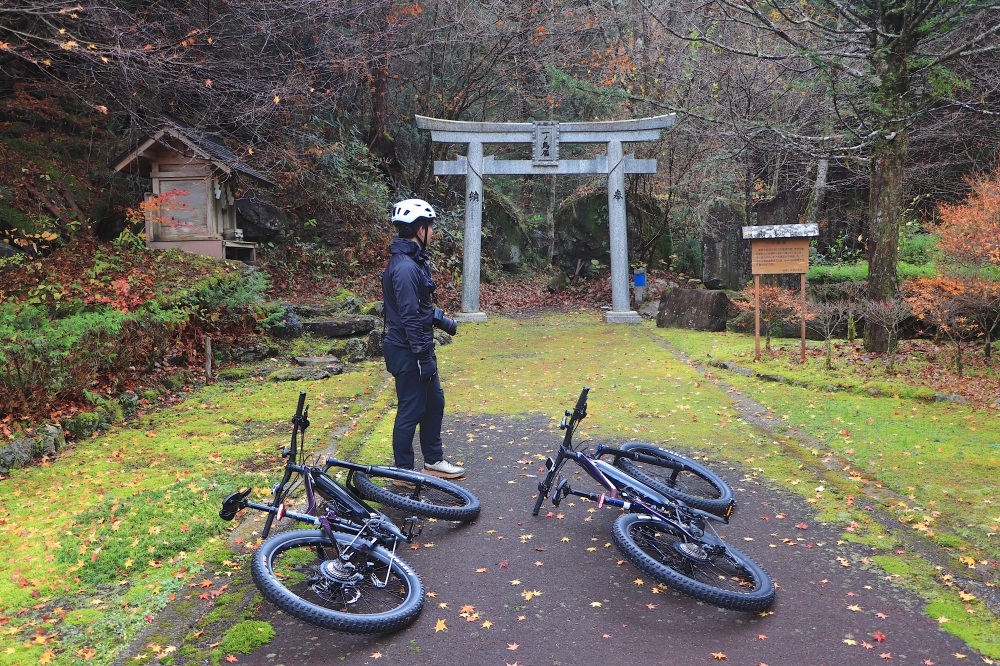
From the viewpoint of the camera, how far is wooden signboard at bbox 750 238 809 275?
1106 cm

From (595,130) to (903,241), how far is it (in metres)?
7.95

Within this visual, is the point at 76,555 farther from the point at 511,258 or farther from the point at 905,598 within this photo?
the point at 511,258

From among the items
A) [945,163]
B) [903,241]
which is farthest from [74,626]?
[945,163]

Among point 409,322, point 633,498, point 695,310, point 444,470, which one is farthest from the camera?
point 695,310

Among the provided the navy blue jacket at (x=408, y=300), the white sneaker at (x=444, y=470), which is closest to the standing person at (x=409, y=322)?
the navy blue jacket at (x=408, y=300)

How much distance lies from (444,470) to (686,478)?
2042 millimetres

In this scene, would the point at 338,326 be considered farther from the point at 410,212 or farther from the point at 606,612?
the point at 606,612

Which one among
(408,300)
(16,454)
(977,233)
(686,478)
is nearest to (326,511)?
(408,300)

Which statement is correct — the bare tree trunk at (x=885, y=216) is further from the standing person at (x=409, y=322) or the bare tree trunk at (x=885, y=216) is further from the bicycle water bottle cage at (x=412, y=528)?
the bicycle water bottle cage at (x=412, y=528)

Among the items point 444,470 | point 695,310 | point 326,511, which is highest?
point 695,310

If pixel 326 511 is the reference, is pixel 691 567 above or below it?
below

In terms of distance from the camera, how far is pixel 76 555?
4.26 meters

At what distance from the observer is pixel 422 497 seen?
5.25 meters

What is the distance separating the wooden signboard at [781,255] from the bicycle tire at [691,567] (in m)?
8.07
